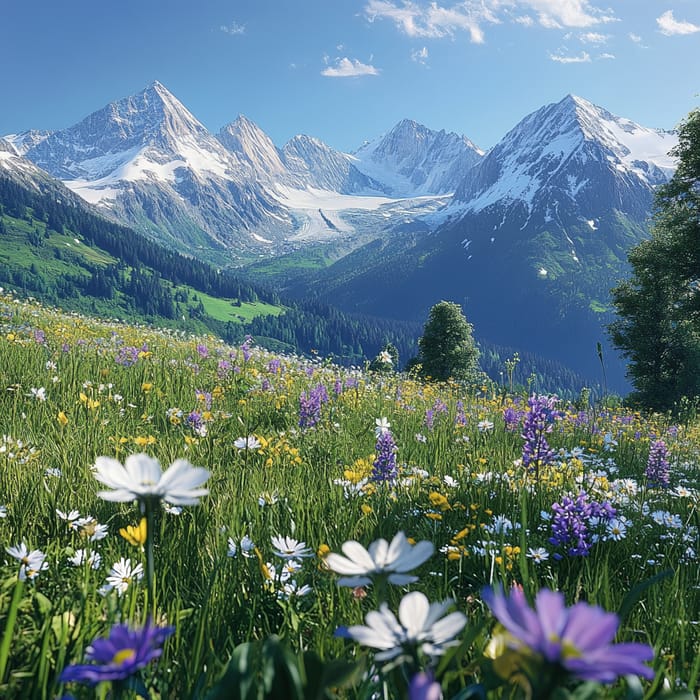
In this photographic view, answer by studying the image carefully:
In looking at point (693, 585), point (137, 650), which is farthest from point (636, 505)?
point (137, 650)

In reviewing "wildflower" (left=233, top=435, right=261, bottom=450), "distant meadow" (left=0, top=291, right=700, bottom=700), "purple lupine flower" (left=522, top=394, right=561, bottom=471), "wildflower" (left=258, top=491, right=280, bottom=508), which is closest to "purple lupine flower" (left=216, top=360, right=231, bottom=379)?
"distant meadow" (left=0, top=291, right=700, bottom=700)

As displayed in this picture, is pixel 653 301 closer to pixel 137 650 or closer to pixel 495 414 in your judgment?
pixel 495 414

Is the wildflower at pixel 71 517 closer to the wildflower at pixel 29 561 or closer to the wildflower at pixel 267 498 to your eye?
the wildflower at pixel 29 561

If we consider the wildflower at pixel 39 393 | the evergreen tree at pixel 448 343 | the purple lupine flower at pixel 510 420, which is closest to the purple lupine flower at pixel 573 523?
the purple lupine flower at pixel 510 420

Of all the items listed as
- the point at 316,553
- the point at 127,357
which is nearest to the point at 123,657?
the point at 316,553

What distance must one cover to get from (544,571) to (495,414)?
18.2 feet

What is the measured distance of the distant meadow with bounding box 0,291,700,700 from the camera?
2.81 ft

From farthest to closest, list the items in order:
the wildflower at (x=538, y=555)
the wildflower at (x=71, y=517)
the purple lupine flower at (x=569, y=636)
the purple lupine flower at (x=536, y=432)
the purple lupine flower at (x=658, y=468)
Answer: the purple lupine flower at (x=658, y=468), the purple lupine flower at (x=536, y=432), the wildflower at (x=538, y=555), the wildflower at (x=71, y=517), the purple lupine flower at (x=569, y=636)

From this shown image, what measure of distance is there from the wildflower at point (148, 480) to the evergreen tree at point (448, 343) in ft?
179

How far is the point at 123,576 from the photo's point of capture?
6.77 feet

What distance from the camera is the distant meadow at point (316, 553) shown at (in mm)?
858

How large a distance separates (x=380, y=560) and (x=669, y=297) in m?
36.3

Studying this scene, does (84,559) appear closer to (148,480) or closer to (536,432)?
(148,480)

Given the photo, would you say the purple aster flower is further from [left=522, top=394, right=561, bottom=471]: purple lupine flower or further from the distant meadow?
[left=522, top=394, right=561, bottom=471]: purple lupine flower
